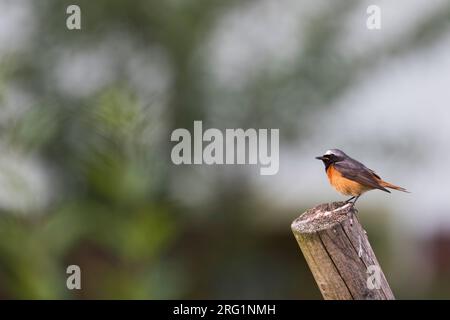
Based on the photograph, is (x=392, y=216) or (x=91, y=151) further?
(x=392, y=216)

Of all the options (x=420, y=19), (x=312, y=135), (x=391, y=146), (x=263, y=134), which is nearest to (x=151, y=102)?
(x=263, y=134)

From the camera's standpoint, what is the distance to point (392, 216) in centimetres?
622

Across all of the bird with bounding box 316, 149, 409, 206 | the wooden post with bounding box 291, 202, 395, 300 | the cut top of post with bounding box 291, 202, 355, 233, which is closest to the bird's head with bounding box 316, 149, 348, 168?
the bird with bounding box 316, 149, 409, 206

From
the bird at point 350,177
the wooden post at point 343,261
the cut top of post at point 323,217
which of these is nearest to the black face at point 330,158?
the bird at point 350,177

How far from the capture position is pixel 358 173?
3.22m

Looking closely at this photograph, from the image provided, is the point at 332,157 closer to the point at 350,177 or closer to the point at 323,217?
the point at 350,177

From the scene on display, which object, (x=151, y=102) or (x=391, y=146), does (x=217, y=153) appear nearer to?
(x=151, y=102)

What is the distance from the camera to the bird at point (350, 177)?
10.5ft

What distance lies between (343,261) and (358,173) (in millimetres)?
836

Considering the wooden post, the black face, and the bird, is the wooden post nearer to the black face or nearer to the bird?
the bird

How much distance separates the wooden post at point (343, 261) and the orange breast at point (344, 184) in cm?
70

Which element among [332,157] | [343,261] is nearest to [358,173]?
[332,157]

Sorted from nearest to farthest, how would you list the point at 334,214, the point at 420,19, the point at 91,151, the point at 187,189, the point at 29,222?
the point at 334,214, the point at 29,222, the point at 91,151, the point at 187,189, the point at 420,19

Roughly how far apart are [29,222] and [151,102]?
135 cm
